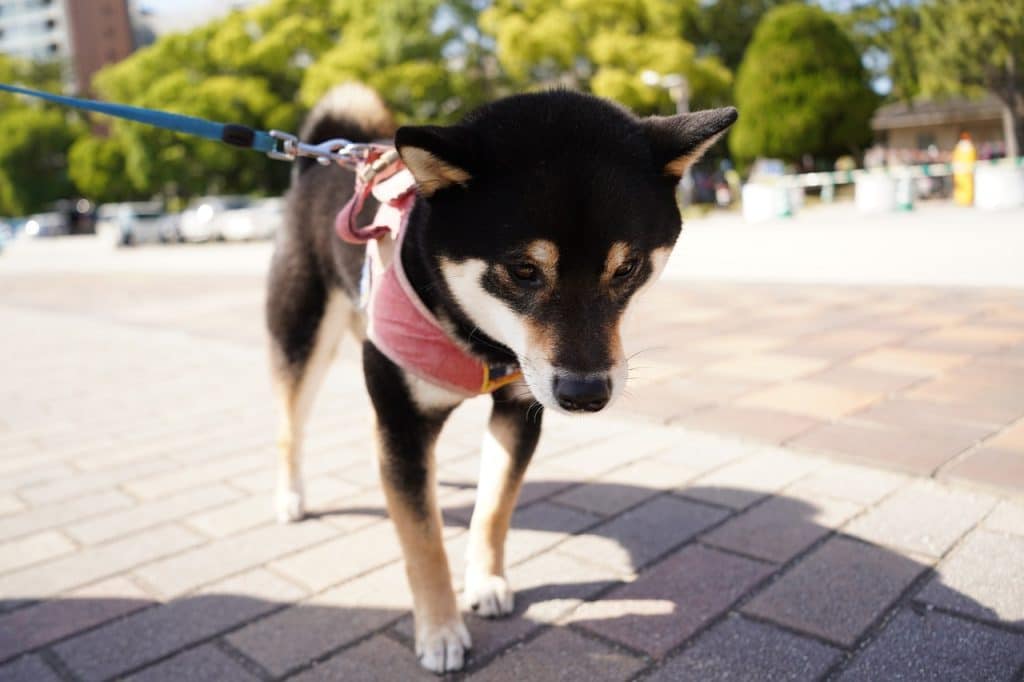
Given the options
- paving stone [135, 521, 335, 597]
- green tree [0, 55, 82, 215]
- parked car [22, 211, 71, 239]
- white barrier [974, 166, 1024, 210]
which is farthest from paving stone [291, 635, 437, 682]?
green tree [0, 55, 82, 215]

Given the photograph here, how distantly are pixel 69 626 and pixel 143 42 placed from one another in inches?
4216

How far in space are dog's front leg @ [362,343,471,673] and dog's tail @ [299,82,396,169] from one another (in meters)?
1.55

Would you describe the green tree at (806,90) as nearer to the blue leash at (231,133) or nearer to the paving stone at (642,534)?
the paving stone at (642,534)

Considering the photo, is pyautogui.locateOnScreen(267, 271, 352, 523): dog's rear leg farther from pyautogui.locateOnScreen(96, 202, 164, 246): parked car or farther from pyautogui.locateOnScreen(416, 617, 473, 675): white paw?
pyautogui.locateOnScreen(96, 202, 164, 246): parked car

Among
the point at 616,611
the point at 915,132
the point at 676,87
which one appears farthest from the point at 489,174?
the point at 915,132

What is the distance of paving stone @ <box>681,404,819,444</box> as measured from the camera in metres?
3.82

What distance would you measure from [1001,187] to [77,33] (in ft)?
316

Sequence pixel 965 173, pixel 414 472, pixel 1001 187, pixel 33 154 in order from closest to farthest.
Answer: pixel 414 472, pixel 1001 187, pixel 965 173, pixel 33 154

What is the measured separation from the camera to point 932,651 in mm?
2027

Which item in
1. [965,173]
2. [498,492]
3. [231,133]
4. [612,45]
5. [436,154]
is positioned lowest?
[498,492]

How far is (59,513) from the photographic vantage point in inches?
135

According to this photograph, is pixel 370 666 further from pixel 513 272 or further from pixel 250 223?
pixel 250 223

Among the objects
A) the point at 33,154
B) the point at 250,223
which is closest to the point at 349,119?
the point at 250,223

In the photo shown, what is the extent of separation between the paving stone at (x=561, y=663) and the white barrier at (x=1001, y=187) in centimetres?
1743
